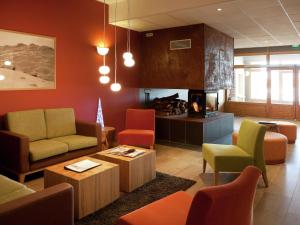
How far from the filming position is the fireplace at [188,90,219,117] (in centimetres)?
630

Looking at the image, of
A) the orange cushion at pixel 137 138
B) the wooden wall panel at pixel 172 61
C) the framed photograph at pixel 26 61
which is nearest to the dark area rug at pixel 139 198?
the orange cushion at pixel 137 138

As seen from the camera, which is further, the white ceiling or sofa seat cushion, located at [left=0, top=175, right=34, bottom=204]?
the white ceiling

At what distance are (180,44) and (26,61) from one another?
339 centimetres

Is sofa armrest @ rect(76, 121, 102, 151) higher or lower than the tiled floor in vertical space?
higher

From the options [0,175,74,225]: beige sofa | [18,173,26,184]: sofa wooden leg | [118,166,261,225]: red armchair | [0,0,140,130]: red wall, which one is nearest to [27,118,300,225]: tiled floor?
[18,173,26,184]: sofa wooden leg

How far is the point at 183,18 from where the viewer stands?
17.9 feet

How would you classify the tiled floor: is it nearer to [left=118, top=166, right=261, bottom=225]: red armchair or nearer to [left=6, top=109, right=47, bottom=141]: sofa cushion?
[left=6, top=109, right=47, bottom=141]: sofa cushion

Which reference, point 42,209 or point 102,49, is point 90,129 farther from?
point 42,209

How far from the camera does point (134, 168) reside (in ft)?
11.5

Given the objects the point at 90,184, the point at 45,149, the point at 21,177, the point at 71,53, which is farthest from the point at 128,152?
the point at 71,53

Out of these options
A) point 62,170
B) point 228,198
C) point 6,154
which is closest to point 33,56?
point 6,154

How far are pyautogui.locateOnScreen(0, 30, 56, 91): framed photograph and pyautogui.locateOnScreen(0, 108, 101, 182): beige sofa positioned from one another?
0.50 metres

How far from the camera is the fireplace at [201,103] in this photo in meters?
6.30

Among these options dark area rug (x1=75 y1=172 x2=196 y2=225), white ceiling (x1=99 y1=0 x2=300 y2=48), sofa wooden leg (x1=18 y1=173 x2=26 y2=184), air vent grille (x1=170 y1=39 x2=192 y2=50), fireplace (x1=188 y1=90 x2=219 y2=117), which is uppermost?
white ceiling (x1=99 y1=0 x2=300 y2=48)
